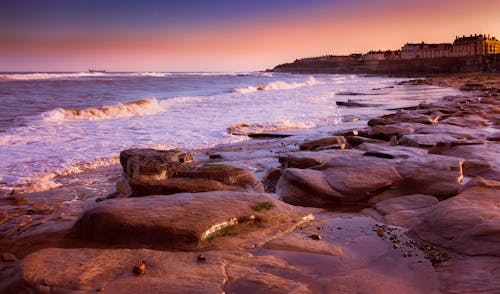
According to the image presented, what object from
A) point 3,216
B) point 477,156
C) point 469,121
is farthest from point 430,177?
point 469,121

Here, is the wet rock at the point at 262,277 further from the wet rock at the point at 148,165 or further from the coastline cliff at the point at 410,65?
the coastline cliff at the point at 410,65

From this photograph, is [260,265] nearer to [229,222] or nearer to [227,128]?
[229,222]

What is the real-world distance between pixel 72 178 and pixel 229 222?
3.63 m

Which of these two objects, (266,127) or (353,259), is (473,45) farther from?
(353,259)

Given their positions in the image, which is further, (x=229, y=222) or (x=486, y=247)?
(x=229, y=222)

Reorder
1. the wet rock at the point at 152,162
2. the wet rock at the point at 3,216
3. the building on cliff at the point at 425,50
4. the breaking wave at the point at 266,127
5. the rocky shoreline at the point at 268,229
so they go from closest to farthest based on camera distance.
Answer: the rocky shoreline at the point at 268,229
the wet rock at the point at 3,216
the wet rock at the point at 152,162
the breaking wave at the point at 266,127
the building on cliff at the point at 425,50

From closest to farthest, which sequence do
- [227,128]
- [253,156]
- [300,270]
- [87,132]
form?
[300,270]
[253,156]
[87,132]
[227,128]

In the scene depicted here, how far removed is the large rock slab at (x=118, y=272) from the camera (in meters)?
2.38

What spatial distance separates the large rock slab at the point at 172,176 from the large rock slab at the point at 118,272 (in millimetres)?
1454

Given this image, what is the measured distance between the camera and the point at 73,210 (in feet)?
14.5

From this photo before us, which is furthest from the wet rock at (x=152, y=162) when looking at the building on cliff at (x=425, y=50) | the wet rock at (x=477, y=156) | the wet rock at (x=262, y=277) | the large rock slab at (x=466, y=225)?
the building on cliff at (x=425, y=50)

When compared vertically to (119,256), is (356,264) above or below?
below

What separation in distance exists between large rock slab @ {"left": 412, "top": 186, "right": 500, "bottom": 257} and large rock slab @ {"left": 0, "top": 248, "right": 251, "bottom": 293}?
5.14 ft

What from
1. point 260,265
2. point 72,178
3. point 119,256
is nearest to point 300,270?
point 260,265
